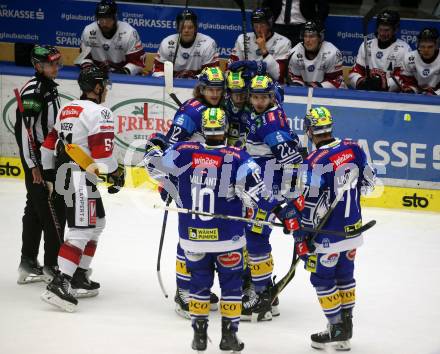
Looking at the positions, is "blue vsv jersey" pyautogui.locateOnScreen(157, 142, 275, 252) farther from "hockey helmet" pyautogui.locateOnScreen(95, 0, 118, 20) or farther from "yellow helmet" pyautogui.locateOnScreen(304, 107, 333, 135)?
"hockey helmet" pyautogui.locateOnScreen(95, 0, 118, 20)

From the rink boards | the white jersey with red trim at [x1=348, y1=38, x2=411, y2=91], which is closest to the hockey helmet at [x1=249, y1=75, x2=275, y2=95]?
the rink boards

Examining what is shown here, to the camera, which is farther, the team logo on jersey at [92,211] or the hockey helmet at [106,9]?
the hockey helmet at [106,9]

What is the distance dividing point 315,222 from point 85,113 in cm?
174

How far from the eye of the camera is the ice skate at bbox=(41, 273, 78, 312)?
679cm

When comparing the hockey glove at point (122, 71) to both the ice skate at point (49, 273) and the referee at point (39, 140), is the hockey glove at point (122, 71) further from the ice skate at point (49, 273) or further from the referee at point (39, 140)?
the ice skate at point (49, 273)

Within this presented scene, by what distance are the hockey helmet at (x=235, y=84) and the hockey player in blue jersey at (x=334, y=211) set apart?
828mm

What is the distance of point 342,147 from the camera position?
6.10 m

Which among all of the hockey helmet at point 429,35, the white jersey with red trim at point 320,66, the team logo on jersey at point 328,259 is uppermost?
the hockey helmet at point 429,35

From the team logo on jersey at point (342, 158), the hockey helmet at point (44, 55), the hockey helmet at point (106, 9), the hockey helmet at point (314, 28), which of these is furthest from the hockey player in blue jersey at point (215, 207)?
the hockey helmet at point (106, 9)

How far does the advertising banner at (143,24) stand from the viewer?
11297 millimetres

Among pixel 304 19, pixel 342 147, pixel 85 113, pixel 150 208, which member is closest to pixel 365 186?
pixel 342 147

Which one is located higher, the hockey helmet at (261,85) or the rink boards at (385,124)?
the hockey helmet at (261,85)

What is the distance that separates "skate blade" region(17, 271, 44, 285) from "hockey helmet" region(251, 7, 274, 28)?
164 inches

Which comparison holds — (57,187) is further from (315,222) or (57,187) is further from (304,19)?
(304,19)
